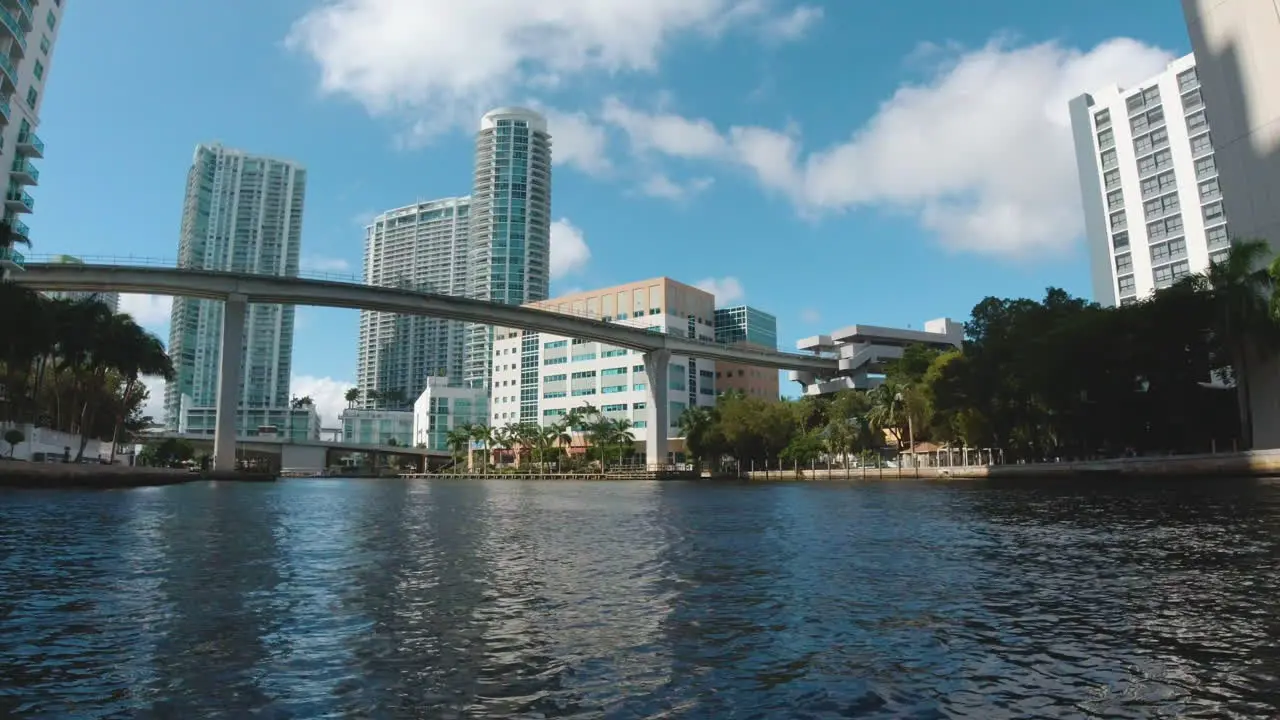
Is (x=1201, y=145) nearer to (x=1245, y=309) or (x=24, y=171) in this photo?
(x=1245, y=309)

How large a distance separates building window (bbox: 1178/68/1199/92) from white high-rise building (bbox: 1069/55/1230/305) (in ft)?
0.44

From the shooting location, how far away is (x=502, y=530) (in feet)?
95.4

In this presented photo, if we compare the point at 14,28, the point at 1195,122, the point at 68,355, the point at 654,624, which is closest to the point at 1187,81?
the point at 1195,122

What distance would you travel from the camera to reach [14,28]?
72.5m

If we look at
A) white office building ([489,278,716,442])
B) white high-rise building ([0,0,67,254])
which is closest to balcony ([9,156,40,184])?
white high-rise building ([0,0,67,254])

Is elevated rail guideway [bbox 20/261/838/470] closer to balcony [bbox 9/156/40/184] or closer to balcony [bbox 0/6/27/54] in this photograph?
balcony [bbox 9/156/40/184]

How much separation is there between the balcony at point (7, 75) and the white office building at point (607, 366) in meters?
93.0

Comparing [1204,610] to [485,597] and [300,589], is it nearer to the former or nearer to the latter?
[485,597]

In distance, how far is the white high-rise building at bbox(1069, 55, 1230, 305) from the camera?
106 meters

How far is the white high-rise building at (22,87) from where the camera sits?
7306 centimetres

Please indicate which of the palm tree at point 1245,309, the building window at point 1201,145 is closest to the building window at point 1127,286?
the building window at point 1201,145

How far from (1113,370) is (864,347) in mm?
79620

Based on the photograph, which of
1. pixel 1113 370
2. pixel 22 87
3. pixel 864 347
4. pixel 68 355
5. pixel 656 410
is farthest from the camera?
pixel 864 347

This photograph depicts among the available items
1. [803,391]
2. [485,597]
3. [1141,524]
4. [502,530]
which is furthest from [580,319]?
[485,597]
